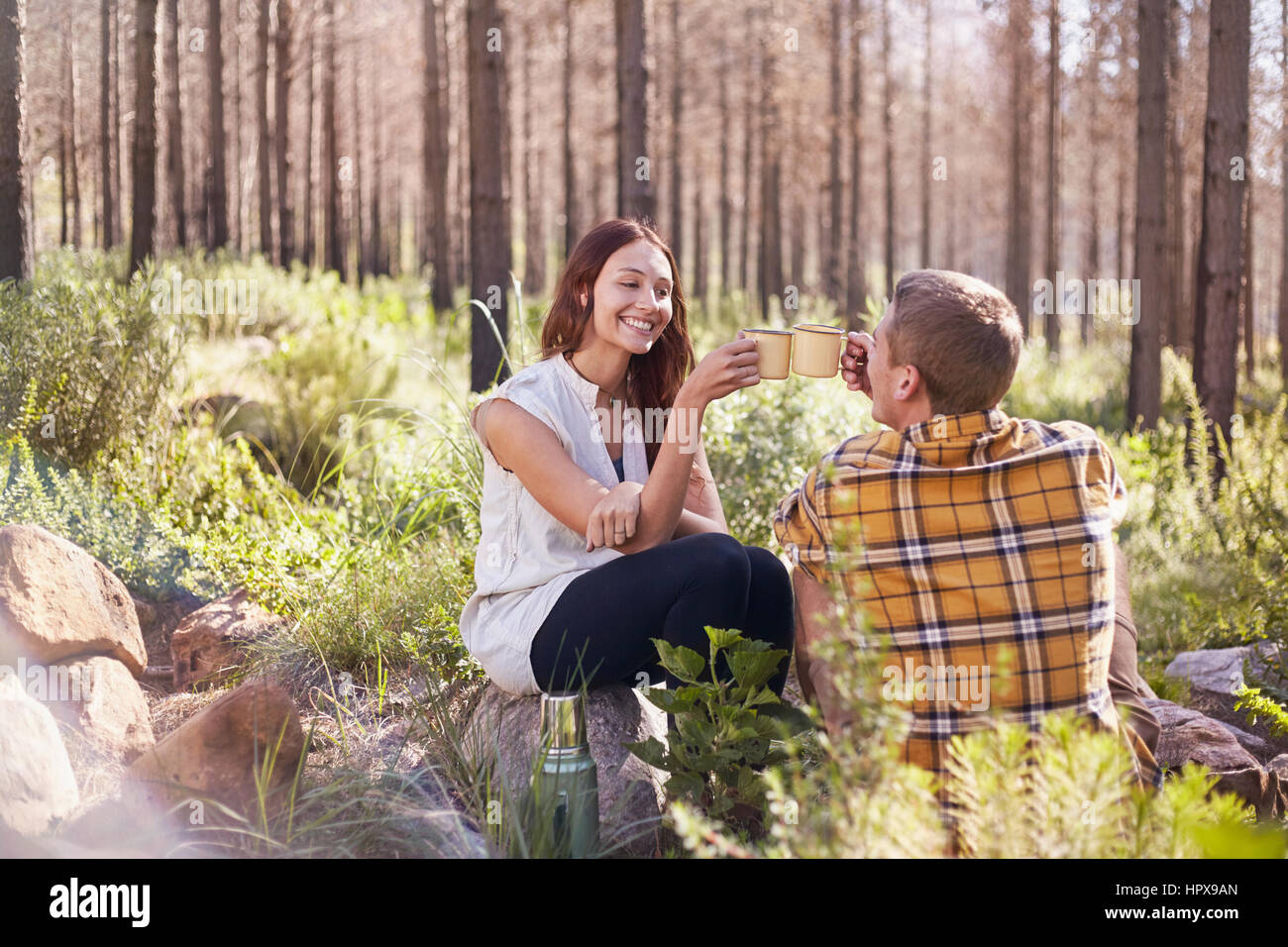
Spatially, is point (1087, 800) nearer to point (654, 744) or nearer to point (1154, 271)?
point (654, 744)

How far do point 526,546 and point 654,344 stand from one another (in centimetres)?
73

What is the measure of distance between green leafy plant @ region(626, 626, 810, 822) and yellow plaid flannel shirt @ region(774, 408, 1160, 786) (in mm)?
477

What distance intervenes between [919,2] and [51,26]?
1505 centimetres

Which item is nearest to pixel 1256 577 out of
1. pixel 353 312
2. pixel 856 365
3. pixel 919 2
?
pixel 856 365

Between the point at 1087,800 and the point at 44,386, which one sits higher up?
the point at 44,386

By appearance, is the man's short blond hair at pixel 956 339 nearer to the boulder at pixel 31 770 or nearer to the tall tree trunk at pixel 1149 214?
the boulder at pixel 31 770

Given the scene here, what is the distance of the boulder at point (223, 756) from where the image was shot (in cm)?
260

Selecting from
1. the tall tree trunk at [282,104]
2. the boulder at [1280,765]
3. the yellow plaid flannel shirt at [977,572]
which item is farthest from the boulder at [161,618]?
the tall tree trunk at [282,104]

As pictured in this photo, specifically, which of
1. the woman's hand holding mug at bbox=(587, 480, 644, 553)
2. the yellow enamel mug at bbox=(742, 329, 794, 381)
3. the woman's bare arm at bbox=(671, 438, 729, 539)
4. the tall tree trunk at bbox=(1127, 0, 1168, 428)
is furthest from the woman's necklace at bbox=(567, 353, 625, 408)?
the tall tree trunk at bbox=(1127, 0, 1168, 428)

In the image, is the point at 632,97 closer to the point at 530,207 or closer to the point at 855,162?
the point at 855,162

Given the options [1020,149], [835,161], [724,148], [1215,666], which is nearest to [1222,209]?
[1215,666]

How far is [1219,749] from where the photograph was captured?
10.4 ft

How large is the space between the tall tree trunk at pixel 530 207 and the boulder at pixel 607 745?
19423 millimetres

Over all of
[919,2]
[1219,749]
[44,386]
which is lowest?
[1219,749]
